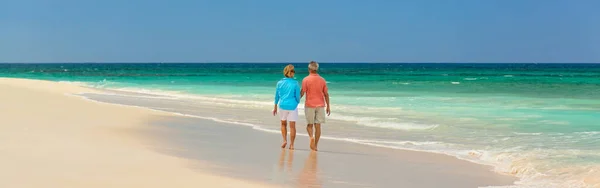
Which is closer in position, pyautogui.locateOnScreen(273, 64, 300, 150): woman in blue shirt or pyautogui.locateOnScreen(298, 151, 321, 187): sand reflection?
pyautogui.locateOnScreen(298, 151, 321, 187): sand reflection

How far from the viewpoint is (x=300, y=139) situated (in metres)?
11.9

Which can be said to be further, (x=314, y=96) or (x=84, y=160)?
(x=314, y=96)

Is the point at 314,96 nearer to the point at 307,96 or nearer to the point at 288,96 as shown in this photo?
the point at 307,96

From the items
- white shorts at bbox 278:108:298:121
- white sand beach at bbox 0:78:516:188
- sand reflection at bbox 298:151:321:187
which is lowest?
sand reflection at bbox 298:151:321:187

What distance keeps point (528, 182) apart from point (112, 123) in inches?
310

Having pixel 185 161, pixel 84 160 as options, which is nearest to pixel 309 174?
pixel 185 161

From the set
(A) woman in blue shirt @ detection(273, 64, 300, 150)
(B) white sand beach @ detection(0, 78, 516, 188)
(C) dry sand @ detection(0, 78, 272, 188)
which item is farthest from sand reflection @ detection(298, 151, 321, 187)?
(A) woman in blue shirt @ detection(273, 64, 300, 150)

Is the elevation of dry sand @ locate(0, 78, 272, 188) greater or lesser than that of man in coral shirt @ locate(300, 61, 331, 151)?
lesser

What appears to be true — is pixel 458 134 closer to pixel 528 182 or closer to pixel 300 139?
pixel 300 139

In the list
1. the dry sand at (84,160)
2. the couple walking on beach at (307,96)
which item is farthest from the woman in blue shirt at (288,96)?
the dry sand at (84,160)

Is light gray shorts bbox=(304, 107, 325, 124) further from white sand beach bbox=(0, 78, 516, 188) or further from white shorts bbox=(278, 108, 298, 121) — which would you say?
white sand beach bbox=(0, 78, 516, 188)

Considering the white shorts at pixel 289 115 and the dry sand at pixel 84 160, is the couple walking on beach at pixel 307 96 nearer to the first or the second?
the white shorts at pixel 289 115

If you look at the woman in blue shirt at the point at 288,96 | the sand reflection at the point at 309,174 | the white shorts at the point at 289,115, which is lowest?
the sand reflection at the point at 309,174

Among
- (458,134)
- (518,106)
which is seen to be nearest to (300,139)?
(458,134)
